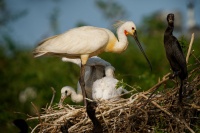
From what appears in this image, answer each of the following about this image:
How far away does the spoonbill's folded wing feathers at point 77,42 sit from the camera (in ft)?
39.7

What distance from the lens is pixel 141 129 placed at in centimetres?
1073

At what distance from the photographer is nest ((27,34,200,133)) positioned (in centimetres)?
1059

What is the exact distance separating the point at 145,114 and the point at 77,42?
208cm

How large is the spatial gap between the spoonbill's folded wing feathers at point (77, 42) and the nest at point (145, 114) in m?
1.37

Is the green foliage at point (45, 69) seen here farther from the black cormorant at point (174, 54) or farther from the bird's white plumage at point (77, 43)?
the black cormorant at point (174, 54)

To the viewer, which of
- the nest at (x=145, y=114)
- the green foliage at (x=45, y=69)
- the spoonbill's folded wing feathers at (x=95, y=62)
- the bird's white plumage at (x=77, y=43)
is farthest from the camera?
the green foliage at (x=45, y=69)

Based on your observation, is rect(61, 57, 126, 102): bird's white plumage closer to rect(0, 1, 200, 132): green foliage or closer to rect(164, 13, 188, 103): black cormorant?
rect(164, 13, 188, 103): black cormorant

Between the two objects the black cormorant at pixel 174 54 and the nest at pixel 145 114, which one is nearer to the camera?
the black cormorant at pixel 174 54

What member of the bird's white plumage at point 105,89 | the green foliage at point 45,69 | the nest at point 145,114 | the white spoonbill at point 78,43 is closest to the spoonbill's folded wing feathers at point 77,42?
the white spoonbill at point 78,43

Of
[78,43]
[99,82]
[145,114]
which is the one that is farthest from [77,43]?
[145,114]

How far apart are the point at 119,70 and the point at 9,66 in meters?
3.91

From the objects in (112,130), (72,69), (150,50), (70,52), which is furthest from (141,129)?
(150,50)

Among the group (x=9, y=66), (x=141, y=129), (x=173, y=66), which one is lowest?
(x=141, y=129)

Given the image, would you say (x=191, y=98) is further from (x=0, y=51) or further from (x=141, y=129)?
(x=0, y=51)
